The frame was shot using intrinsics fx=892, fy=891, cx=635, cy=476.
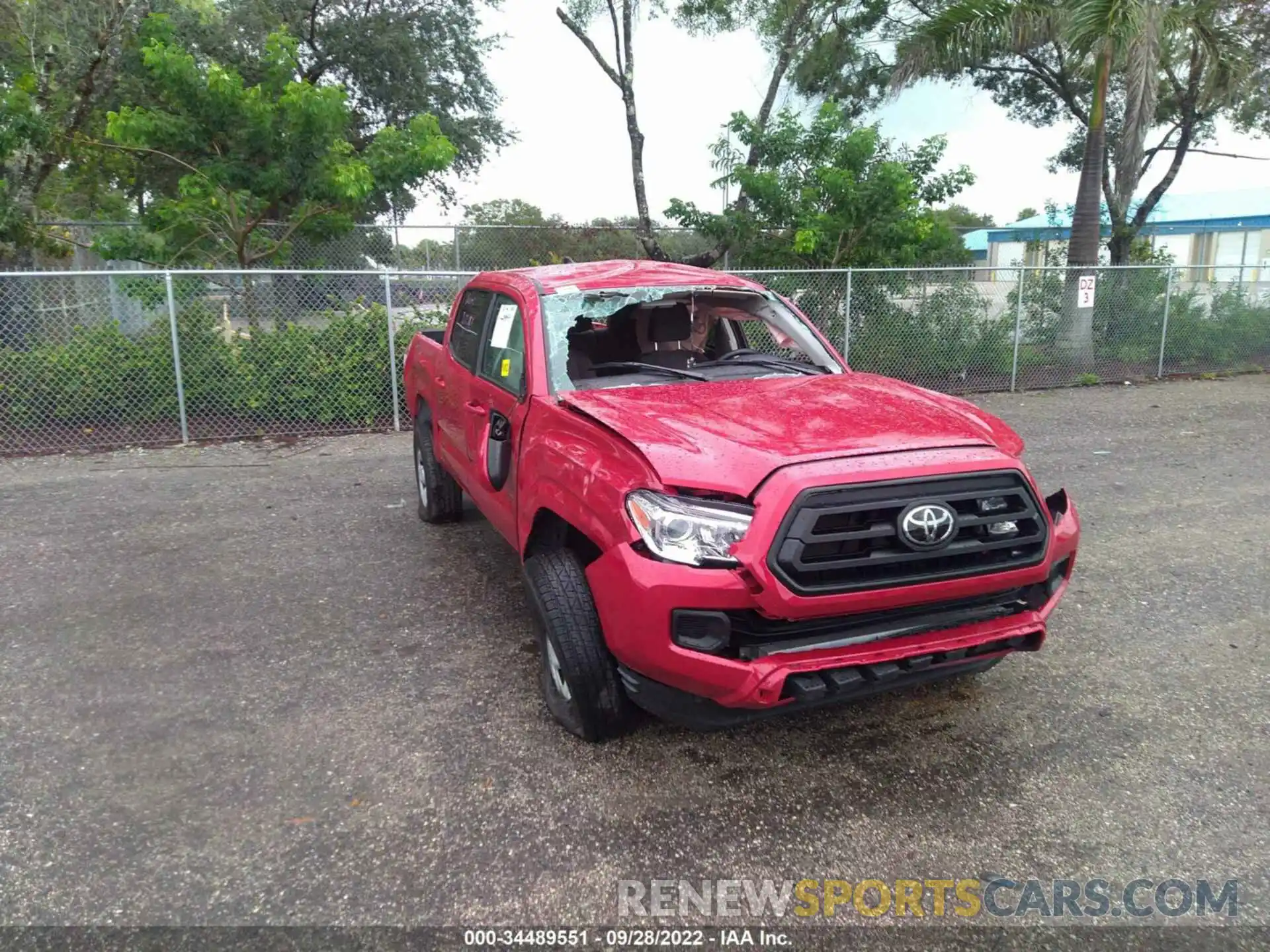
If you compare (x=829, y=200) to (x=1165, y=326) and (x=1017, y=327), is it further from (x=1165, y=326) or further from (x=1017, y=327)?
(x=1165, y=326)

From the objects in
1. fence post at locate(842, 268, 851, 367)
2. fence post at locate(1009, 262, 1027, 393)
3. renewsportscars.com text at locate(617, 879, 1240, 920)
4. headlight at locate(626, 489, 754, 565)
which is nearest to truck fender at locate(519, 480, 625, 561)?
headlight at locate(626, 489, 754, 565)

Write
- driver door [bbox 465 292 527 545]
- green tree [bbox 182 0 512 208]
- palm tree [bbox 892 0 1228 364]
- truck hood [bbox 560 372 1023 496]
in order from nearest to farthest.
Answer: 1. truck hood [bbox 560 372 1023 496]
2. driver door [bbox 465 292 527 545]
3. palm tree [bbox 892 0 1228 364]
4. green tree [bbox 182 0 512 208]

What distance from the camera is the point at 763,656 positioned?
9.21 feet

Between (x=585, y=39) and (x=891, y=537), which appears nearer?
(x=891, y=537)

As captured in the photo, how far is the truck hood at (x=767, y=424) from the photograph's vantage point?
9.61 feet

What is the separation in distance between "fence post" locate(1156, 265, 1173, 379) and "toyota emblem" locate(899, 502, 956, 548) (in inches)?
450

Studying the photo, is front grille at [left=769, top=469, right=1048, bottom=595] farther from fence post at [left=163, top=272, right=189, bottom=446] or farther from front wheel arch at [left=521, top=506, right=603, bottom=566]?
fence post at [left=163, top=272, right=189, bottom=446]

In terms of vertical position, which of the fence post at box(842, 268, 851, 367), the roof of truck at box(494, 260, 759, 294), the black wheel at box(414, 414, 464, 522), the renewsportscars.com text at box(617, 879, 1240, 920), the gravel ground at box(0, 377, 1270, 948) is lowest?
the renewsportscars.com text at box(617, 879, 1240, 920)

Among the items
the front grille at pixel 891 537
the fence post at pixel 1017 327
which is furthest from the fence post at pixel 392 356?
the fence post at pixel 1017 327

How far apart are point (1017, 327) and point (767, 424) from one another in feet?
31.1

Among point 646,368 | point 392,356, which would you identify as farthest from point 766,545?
point 392,356

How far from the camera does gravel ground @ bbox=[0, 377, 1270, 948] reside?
2732 mm

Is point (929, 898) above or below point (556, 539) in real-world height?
below

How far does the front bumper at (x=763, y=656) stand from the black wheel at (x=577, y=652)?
0.13 metres
